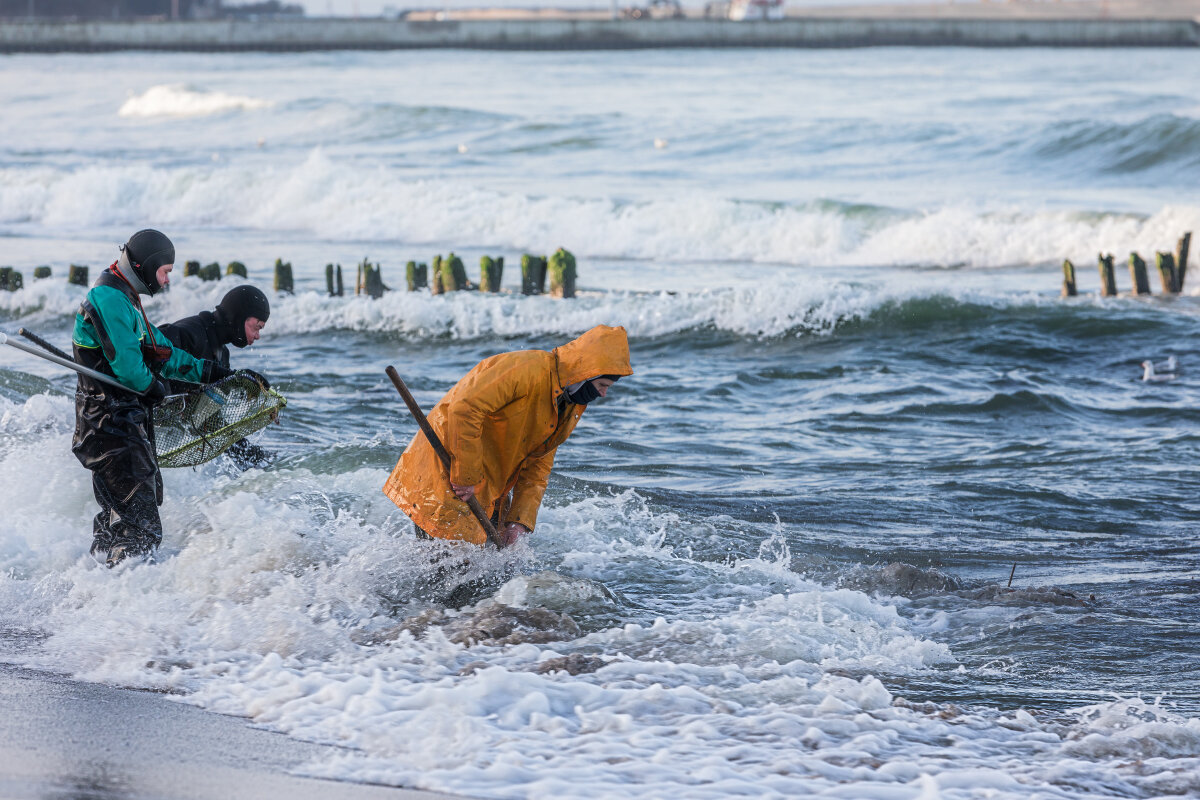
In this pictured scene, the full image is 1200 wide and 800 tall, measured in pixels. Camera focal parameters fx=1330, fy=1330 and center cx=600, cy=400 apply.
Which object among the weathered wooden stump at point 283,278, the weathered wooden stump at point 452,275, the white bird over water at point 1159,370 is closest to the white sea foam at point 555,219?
the weathered wooden stump at point 452,275

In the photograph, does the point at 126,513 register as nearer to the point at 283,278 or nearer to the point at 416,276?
the point at 416,276

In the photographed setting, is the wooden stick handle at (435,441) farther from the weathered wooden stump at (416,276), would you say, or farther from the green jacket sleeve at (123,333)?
the weathered wooden stump at (416,276)

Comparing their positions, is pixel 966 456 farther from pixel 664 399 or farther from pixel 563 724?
pixel 563 724

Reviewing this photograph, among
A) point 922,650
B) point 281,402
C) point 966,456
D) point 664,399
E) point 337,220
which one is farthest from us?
point 337,220

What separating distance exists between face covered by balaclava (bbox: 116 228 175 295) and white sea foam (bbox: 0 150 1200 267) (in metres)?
16.9

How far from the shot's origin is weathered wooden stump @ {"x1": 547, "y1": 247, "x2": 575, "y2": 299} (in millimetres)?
16531

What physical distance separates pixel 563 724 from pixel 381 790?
2.76ft

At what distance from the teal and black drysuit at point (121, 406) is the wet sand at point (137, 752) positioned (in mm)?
1158

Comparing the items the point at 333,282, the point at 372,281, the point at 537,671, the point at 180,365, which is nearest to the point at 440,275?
the point at 372,281

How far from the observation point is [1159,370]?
43.6ft

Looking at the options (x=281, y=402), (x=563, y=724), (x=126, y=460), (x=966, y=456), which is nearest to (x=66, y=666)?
(x=126, y=460)

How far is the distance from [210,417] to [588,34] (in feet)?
239

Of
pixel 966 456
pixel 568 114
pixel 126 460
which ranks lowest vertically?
pixel 966 456

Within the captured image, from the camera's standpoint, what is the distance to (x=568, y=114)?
135ft
